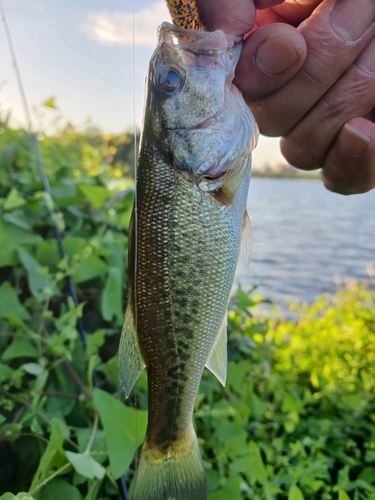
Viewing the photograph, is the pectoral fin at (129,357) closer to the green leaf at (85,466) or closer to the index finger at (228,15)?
the green leaf at (85,466)

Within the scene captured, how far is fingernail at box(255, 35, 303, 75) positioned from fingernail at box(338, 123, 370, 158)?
1.16 ft

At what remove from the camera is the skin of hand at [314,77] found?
1.46 metres

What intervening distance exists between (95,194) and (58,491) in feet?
5.40

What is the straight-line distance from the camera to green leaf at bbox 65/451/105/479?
1271 millimetres

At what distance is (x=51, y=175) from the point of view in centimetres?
303

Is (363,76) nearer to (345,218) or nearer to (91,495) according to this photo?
(91,495)

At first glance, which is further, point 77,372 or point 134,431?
point 77,372

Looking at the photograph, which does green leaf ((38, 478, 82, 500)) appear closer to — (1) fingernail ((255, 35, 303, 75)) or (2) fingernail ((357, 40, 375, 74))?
(1) fingernail ((255, 35, 303, 75))

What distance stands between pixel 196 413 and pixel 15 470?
0.77 metres

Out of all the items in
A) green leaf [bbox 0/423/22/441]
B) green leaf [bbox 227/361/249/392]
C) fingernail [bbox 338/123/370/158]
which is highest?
fingernail [bbox 338/123/370/158]

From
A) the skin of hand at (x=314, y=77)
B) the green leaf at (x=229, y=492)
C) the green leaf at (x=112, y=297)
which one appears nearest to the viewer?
the skin of hand at (x=314, y=77)

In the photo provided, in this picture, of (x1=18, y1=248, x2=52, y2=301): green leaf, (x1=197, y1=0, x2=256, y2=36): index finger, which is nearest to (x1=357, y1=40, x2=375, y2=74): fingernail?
(x1=197, y1=0, x2=256, y2=36): index finger

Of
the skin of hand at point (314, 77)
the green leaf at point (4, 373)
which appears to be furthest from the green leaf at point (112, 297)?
the skin of hand at point (314, 77)

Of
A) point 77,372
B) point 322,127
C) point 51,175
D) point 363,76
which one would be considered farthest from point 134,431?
point 51,175
